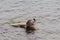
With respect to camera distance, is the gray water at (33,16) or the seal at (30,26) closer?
the gray water at (33,16)

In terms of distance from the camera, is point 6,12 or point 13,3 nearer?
point 6,12

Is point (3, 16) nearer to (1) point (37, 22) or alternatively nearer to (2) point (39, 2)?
(1) point (37, 22)

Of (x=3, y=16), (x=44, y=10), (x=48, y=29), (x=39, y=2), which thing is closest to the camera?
(x=48, y=29)

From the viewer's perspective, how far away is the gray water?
1130 centimetres

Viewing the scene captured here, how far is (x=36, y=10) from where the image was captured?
1516 cm

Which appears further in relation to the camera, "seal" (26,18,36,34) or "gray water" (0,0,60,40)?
"seal" (26,18,36,34)

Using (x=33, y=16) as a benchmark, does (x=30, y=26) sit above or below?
below

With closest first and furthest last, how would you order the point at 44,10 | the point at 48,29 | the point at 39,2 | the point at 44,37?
1. the point at 44,37
2. the point at 48,29
3. the point at 44,10
4. the point at 39,2

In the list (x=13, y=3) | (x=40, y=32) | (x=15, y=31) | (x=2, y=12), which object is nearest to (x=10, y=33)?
(x=15, y=31)

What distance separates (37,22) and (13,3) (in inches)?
A: 172

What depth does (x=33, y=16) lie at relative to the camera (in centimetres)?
1413

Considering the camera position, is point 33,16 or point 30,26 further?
point 33,16

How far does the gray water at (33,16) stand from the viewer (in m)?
11.3

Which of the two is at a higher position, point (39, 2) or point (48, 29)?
point (39, 2)
